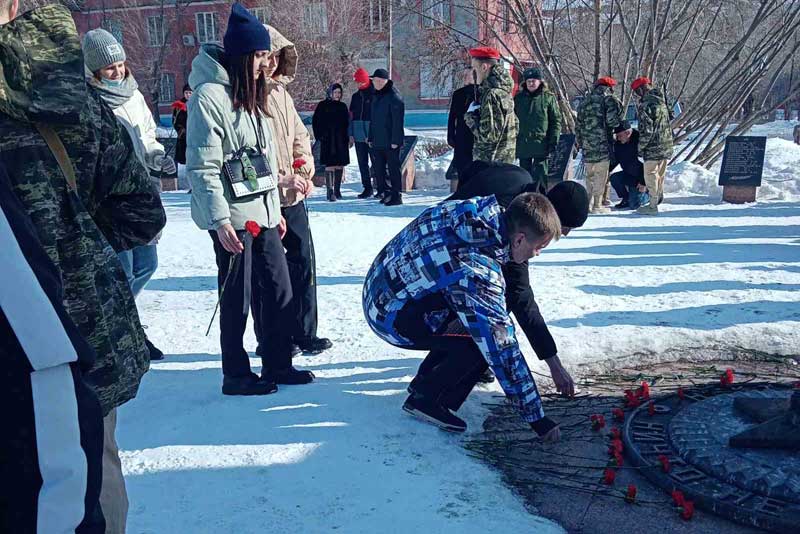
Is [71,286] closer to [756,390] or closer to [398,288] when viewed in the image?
[398,288]

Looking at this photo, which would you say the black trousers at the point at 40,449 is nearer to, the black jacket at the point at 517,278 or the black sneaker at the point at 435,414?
the black sneaker at the point at 435,414

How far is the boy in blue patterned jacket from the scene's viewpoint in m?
3.32

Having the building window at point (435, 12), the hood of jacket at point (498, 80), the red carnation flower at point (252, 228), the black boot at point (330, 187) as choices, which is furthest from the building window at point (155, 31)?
the red carnation flower at point (252, 228)

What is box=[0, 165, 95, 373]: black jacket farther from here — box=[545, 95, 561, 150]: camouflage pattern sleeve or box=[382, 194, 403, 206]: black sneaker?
box=[382, 194, 403, 206]: black sneaker

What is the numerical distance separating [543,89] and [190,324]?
606 centimetres

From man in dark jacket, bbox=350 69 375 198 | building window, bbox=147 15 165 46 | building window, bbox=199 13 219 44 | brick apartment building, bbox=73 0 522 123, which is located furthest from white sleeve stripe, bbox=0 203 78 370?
building window, bbox=199 13 219 44

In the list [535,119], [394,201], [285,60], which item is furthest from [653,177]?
[285,60]

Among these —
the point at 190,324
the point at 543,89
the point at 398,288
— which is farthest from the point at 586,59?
the point at 398,288

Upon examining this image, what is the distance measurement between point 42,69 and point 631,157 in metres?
9.71

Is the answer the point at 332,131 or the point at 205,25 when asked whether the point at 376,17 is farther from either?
the point at 332,131

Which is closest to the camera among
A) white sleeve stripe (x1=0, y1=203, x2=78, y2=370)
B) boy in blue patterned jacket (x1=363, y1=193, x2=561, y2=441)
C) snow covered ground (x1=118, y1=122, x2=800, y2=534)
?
white sleeve stripe (x1=0, y1=203, x2=78, y2=370)

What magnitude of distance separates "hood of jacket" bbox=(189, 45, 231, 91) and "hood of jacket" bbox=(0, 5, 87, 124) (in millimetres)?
2145

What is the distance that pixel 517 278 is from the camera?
12.6 feet

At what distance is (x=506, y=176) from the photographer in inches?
155
